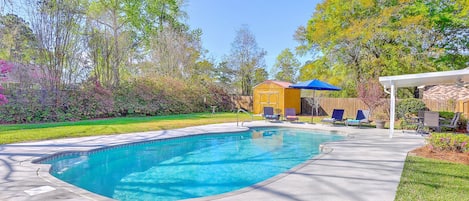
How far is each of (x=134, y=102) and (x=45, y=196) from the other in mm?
14069

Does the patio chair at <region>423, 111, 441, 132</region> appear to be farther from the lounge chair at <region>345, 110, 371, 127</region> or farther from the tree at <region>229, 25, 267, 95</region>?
the tree at <region>229, 25, 267, 95</region>

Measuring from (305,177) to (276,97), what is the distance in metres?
14.7

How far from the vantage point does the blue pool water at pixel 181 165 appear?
16.6 ft

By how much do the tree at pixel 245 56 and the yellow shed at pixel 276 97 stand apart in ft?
27.0

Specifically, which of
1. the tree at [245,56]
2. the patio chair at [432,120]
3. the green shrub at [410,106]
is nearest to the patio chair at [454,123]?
the patio chair at [432,120]

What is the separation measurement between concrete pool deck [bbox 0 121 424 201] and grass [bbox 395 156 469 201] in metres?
0.16

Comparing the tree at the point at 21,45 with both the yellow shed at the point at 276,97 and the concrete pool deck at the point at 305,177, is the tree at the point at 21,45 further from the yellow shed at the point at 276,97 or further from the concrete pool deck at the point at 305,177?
the yellow shed at the point at 276,97

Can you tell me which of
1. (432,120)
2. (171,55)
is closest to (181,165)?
(432,120)

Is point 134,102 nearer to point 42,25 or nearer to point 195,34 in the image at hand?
point 42,25

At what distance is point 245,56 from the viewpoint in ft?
92.0

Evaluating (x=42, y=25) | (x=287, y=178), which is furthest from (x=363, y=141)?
(x=42, y=25)

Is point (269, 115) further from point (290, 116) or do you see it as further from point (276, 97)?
point (276, 97)

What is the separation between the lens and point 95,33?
16.5 m

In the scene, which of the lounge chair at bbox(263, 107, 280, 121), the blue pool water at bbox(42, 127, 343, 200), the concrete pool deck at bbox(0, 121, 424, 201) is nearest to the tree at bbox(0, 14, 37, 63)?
the concrete pool deck at bbox(0, 121, 424, 201)
